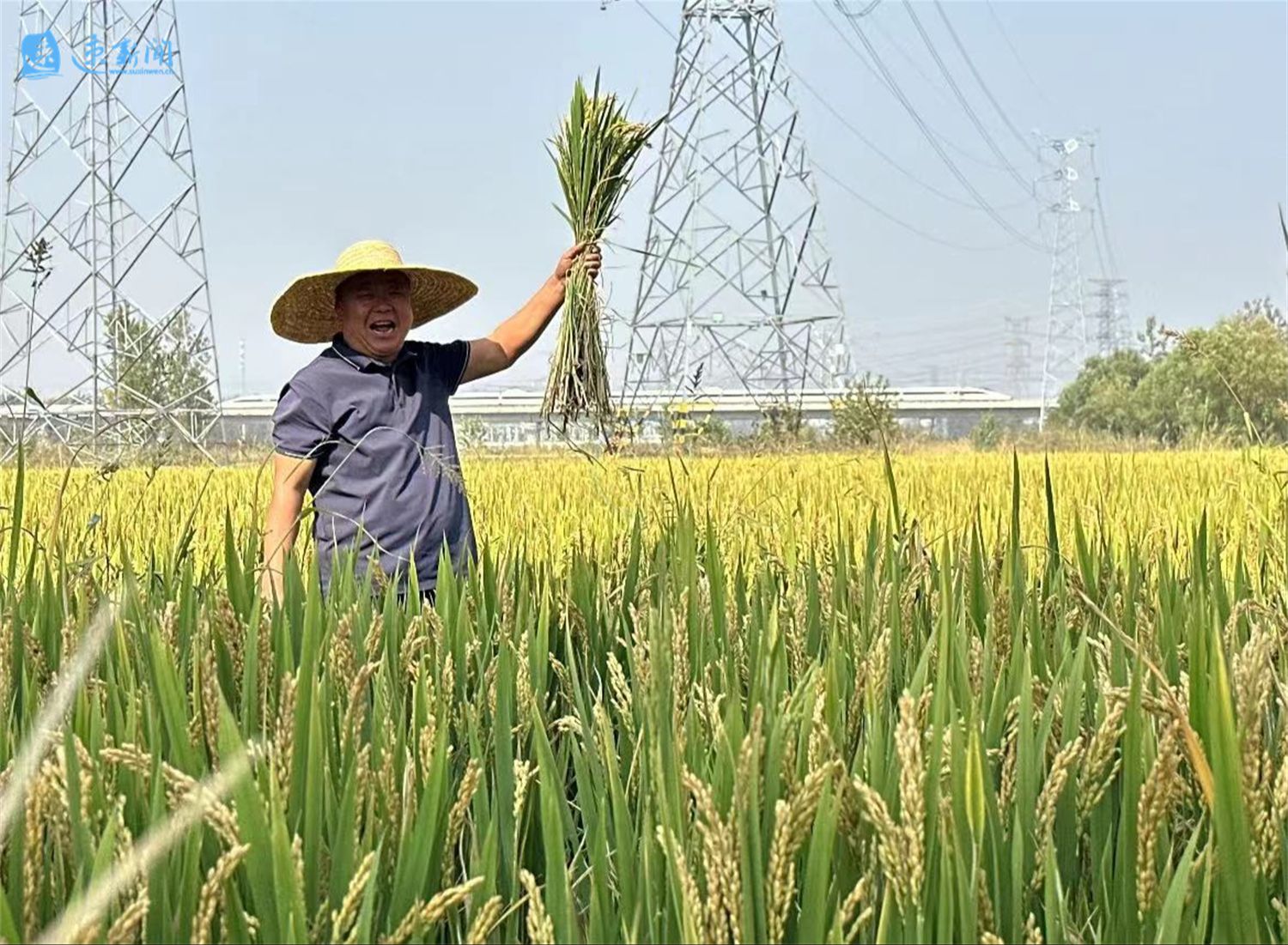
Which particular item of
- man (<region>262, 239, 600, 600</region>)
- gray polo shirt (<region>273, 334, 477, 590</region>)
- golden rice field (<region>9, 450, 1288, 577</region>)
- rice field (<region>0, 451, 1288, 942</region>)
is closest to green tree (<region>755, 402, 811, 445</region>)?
golden rice field (<region>9, 450, 1288, 577</region>)

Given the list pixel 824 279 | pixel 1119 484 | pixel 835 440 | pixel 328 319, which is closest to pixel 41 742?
pixel 328 319

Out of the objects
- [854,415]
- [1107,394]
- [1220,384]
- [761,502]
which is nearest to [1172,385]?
[1107,394]

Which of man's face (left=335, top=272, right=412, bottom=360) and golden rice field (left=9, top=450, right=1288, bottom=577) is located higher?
man's face (left=335, top=272, right=412, bottom=360)

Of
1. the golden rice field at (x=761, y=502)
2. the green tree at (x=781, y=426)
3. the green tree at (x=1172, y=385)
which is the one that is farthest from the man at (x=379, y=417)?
the green tree at (x=1172, y=385)

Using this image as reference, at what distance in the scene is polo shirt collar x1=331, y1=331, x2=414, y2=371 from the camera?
2.79 meters

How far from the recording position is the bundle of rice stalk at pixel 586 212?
2.72 meters

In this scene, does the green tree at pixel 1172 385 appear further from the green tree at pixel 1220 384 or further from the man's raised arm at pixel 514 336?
the man's raised arm at pixel 514 336

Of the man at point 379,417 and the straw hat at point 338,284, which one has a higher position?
the straw hat at point 338,284

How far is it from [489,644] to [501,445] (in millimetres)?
13591

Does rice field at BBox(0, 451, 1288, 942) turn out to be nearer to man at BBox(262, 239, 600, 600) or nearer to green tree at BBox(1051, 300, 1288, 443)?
man at BBox(262, 239, 600, 600)

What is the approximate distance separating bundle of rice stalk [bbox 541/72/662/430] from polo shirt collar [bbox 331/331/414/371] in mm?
332

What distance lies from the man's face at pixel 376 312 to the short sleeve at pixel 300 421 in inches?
7.3

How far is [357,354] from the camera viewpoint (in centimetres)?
282

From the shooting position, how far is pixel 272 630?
142 centimetres
